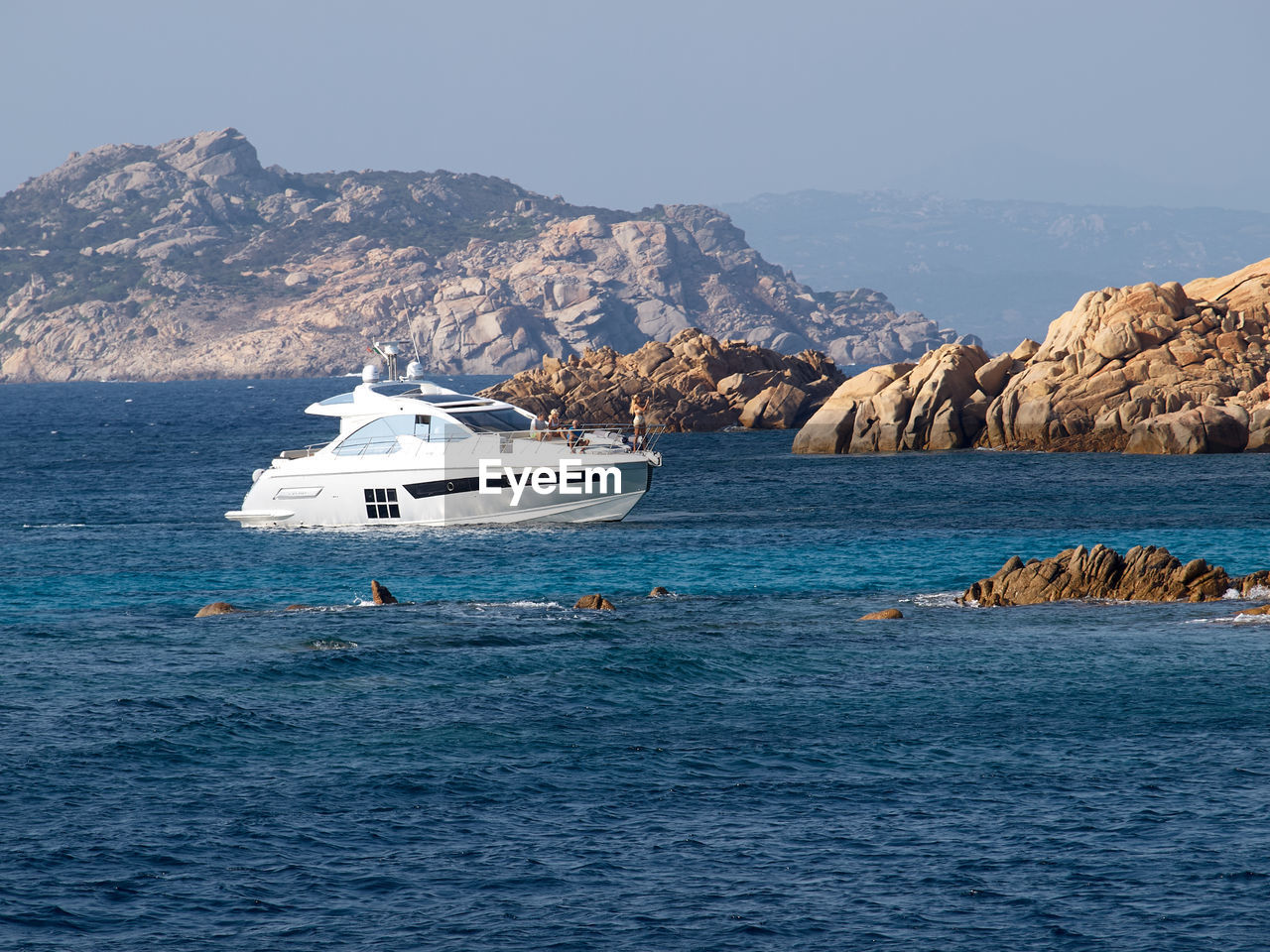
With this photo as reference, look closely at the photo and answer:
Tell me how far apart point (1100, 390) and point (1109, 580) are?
43337 millimetres

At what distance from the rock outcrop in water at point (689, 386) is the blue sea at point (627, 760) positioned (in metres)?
62.1

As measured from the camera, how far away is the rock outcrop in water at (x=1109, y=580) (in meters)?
28.2

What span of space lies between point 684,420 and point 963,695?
3087 inches

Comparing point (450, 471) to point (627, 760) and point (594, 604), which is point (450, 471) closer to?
point (594, 604)

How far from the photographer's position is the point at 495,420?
146 feet

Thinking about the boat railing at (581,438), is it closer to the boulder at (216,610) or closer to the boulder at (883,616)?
the boulder at (216,610)

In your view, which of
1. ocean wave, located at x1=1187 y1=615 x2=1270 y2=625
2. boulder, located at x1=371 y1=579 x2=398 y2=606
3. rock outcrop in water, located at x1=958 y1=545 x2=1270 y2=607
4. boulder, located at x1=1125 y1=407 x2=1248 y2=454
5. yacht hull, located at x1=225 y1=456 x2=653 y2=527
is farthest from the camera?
boulder, located at x1=1125 y1=407 x2=1248 y2=454

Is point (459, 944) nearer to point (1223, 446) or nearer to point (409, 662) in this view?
point (409, 662)

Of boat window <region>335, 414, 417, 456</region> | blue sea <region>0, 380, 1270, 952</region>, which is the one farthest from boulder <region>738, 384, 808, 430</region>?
blue sea <region>0, 380, 1270, 952</region>

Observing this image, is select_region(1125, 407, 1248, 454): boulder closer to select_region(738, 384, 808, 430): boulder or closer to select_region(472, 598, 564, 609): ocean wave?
select_region(738, 384, 808, 430): boulder

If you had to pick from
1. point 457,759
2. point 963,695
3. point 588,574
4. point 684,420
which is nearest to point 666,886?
point 457,759

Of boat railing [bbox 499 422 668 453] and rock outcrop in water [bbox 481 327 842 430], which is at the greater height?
rock outcrop in water [bbox 481 327 842 430]
